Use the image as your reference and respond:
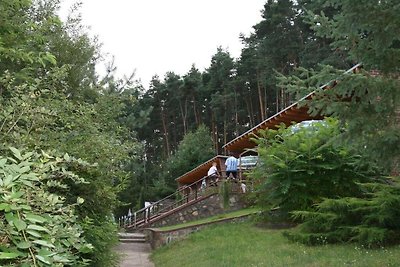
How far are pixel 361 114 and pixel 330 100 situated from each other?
0.47 m

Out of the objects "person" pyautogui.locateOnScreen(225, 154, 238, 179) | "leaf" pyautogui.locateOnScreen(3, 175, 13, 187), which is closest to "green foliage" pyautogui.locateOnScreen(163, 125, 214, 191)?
"person" pyautogui.locateOnScreen(225, 154, 238, 179)

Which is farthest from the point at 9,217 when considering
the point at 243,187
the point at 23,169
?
the point at 243,187

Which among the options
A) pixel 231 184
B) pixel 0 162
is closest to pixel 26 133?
pixel 0 162

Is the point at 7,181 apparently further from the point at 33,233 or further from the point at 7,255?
the point at 7,255

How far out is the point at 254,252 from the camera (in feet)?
31.3

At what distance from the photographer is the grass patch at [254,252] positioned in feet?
25.7

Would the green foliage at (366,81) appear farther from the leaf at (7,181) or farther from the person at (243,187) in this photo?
the person at (243,187)

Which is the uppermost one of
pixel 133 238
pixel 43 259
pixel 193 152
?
pixel 193 152

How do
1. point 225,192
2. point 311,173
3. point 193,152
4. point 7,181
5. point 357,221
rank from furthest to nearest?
point 193,152, point 225,192, point 311,173, point 357,221, point 7,181

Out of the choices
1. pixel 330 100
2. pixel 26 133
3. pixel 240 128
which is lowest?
pixel 26 133

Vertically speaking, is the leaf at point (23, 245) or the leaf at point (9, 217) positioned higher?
the leaf at point (9, 217)

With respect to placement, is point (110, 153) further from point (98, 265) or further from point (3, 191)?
point (3, 191)

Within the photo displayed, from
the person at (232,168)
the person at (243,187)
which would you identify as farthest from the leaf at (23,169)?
the person at (232,168)

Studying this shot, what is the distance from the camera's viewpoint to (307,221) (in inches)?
390
